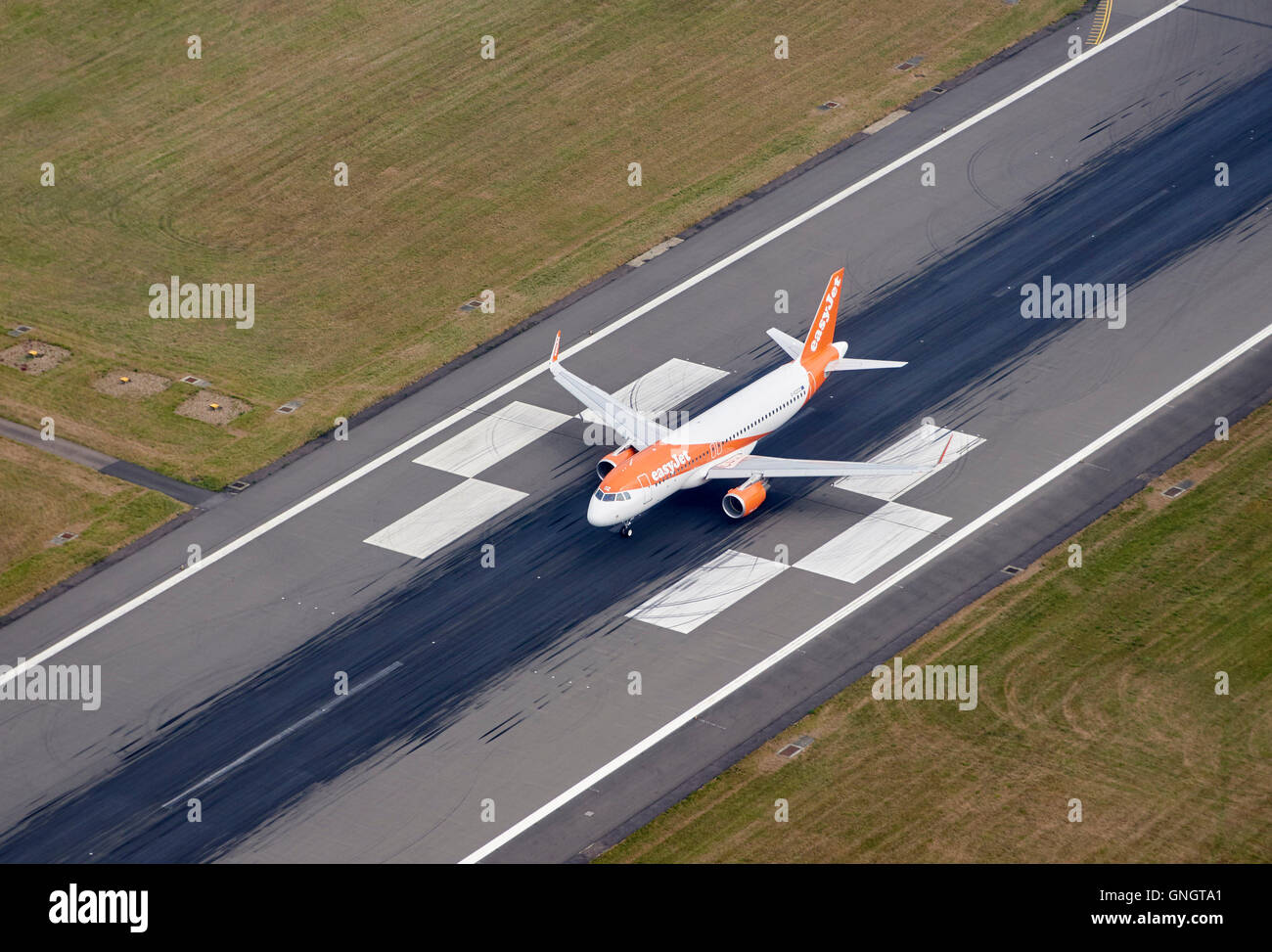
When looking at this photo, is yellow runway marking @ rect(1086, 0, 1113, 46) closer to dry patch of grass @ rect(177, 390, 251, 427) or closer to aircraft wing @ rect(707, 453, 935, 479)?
aircraft wing @ rect(707, 453, 935, 479)

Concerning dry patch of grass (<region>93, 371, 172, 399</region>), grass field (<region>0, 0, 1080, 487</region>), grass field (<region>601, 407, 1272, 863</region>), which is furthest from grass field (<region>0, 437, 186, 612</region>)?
A: grass field (<region>601, 407, 1272, 863</region>)

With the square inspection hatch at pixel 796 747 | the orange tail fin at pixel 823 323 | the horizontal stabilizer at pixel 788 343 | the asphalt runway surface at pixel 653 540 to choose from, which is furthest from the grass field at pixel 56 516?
the square inspection hatch at pixel 796 747

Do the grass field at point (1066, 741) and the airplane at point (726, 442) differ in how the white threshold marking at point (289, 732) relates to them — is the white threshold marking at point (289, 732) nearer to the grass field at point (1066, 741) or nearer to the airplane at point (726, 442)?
the airplane at point (726, 442)

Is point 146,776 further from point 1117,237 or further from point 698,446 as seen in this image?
point 1117,237

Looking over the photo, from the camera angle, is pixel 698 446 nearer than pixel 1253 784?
No

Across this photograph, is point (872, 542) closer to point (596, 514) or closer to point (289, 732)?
point (596, 514)
